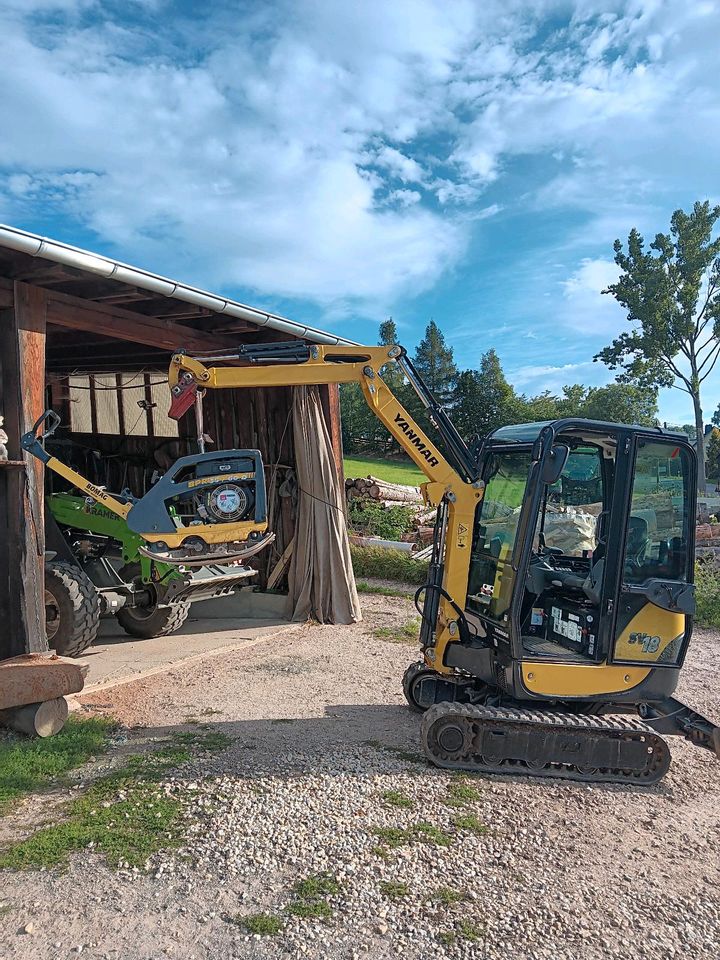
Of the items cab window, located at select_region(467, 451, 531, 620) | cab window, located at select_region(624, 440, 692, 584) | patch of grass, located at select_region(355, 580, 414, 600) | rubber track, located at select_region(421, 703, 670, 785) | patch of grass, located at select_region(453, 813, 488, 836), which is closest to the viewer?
patch of grass, located at select_region(453, 813, 488, 836)

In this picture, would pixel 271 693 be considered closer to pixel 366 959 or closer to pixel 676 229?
pixel 366 959

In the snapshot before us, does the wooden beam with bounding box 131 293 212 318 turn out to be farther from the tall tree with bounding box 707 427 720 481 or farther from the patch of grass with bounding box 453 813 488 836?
the tall tree with bounding box 707 427 720 481

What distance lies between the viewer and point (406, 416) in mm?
5023

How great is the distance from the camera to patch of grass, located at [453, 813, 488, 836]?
3.78m

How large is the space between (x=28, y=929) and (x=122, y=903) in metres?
0.37

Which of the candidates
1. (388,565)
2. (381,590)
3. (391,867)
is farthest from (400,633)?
(391,867)

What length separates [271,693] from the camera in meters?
6.18

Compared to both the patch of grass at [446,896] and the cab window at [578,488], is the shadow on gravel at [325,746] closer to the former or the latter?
the patch of grass at [446,896]

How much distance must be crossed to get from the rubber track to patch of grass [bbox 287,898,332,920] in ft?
5.10

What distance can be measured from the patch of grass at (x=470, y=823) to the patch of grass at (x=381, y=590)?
A: 21.4 ft

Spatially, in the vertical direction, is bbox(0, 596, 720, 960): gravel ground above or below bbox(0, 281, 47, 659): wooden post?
below

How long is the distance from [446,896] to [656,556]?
2.47 metres

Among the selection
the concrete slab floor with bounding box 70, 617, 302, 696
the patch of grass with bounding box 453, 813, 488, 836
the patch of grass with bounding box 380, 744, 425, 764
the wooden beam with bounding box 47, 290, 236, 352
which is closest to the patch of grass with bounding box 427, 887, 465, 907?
the patch of grass with bounding box 453, 813, 488, 836

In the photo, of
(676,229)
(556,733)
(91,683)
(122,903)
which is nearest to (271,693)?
(91,683)
